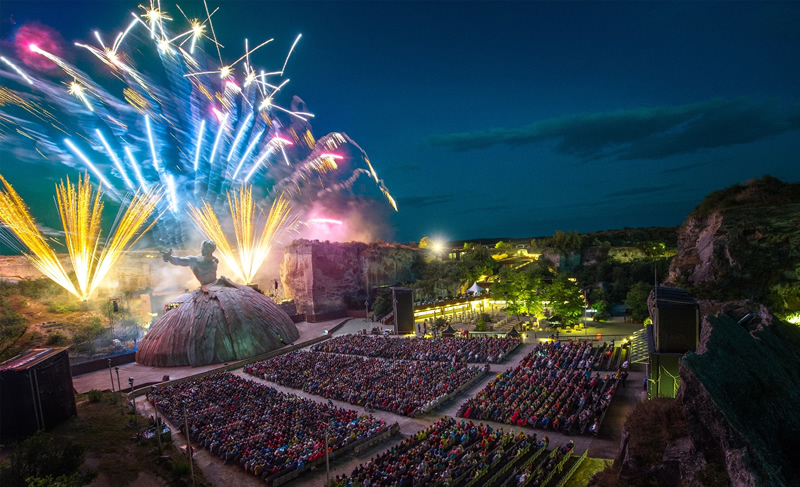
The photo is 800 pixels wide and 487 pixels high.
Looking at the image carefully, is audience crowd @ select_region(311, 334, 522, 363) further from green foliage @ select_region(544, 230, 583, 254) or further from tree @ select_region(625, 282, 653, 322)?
green foliage @ select_region(544, 230, 583, 254)

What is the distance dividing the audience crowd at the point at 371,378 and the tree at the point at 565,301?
12939mm

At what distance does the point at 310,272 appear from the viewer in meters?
47.2

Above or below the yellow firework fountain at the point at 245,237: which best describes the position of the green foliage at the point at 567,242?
below

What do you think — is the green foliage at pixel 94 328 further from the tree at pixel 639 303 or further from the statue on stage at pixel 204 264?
the tree at pixel 639 303

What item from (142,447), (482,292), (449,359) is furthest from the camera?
(482,292)

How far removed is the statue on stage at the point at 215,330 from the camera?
2948cm

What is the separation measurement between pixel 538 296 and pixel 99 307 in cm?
4080

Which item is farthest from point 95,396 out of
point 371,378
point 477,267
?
point 477,267

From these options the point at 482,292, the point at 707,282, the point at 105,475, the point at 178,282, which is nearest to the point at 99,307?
the point at 178,282

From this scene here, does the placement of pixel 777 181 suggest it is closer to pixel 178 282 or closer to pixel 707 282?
pixel 707 282

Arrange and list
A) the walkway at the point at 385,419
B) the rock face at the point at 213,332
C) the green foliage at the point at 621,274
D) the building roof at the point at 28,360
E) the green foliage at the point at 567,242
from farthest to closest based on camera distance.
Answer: the green foliage at the point at 567,242
the green foliage at the point at 621,274
the rock face at the point at 213,332
the building roof at the point at 28,360
the walkway at the point at 385,419

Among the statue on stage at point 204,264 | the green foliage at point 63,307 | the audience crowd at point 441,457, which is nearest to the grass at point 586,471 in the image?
the audience crowd at point 441,457

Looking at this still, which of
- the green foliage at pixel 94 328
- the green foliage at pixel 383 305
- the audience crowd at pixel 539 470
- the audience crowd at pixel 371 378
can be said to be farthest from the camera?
the green foliage at pixel 383 305

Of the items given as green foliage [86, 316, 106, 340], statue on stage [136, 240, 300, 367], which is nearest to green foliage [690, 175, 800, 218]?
statue on stage [136, 240, 300, 367]
